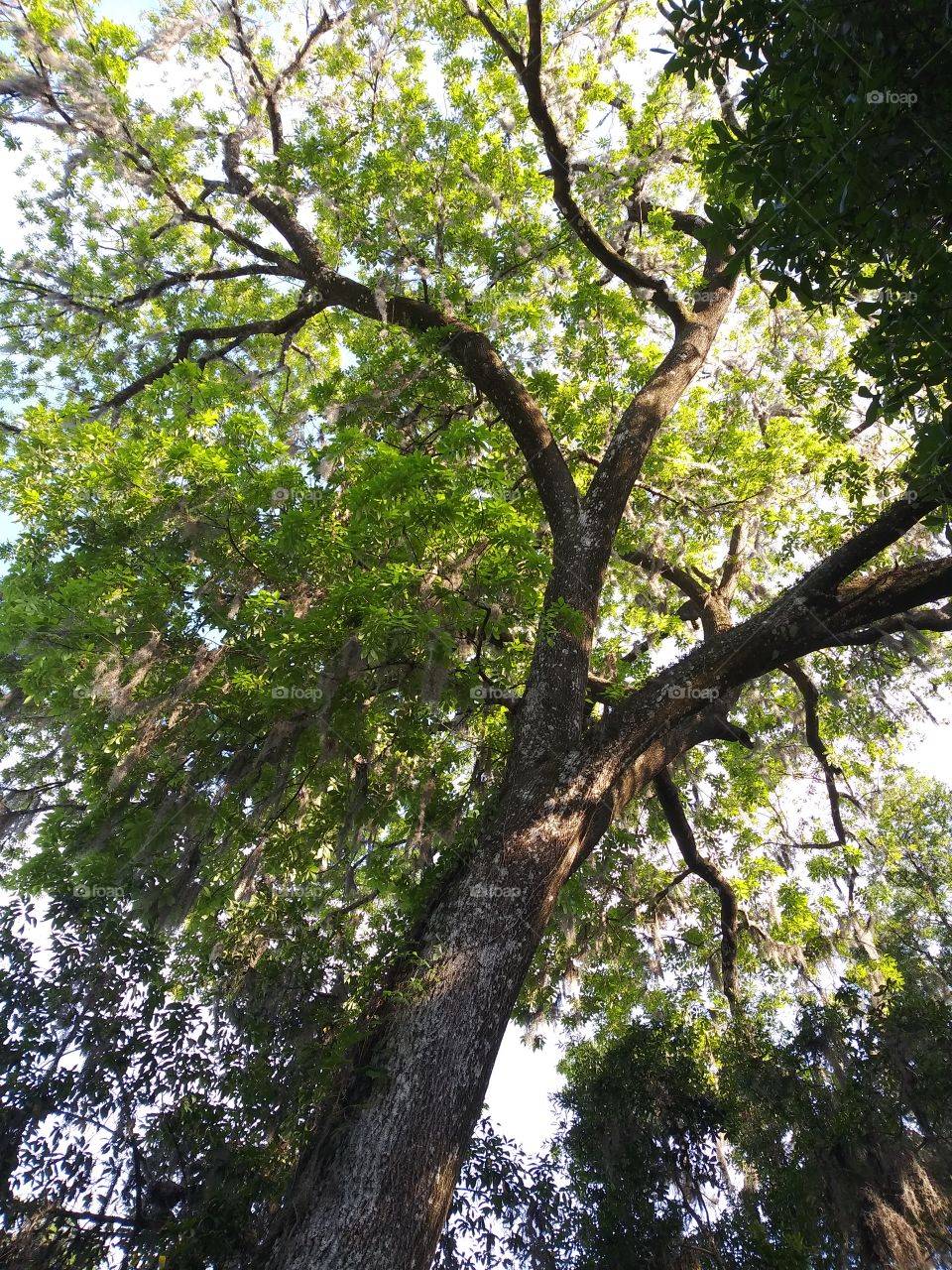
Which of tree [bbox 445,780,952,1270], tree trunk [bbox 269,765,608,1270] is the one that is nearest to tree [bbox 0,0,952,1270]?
tree trunk [bbox 269,765,608,1270]

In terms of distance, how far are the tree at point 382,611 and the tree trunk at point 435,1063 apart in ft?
0.07

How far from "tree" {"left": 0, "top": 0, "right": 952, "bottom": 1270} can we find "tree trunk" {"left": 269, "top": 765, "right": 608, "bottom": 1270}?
2 centimetres

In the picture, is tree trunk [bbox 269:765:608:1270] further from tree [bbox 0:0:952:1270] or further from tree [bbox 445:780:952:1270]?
tree [bbox 445:780:952:1270]

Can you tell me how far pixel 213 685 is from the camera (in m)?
5.41

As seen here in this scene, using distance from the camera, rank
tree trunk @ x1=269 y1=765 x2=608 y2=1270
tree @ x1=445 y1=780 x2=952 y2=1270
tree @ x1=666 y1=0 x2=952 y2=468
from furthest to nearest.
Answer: tree @ x1=445 y1=780 x2=952 y2=1270 < tree trunk @ x1=269 y1=765 x2=608 y2=1270 < tree @ x1=666 y1=0 x2=952 y2=468

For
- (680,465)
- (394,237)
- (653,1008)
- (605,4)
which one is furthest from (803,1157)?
(605,4)

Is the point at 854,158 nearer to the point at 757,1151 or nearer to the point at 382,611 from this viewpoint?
the point at 382,611

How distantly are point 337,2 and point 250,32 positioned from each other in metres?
1.17

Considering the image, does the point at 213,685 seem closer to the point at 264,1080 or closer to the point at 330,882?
the point at 330,882

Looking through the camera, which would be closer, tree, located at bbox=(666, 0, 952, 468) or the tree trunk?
tree, located at bbox=(666, 0, 952, 468)

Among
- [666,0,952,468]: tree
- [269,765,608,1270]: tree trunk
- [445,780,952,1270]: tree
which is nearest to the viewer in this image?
[666,0,952,468]: tree

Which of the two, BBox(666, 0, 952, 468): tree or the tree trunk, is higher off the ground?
BBox(666, 0, 952, 468): tree

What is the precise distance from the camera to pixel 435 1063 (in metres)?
3.27

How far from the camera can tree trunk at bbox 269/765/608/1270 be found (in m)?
Result: 2.77
